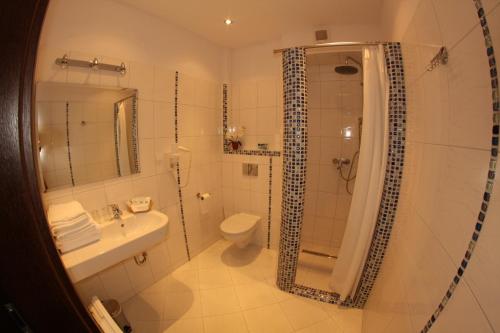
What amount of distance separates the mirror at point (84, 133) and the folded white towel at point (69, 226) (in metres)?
0.36

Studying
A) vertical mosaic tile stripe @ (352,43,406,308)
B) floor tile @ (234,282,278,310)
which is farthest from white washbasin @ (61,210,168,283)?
vertical mosaic tile stripe @ (352,43,406,308)

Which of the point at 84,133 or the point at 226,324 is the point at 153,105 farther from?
the point at 226,324

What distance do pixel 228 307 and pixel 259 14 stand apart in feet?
8.67

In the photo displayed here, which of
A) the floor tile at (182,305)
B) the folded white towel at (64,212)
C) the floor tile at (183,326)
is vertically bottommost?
the floor tile at (183,326)

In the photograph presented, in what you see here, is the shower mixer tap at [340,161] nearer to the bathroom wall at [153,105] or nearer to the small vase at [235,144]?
the small vase at [235,144]

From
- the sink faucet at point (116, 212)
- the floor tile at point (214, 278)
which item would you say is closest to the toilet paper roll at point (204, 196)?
the floor tile at point (214, 278)

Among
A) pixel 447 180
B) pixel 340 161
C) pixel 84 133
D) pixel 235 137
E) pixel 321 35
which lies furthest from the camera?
pixel 235 137

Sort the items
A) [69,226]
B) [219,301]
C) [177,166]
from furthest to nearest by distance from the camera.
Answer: [177,166]
[219,301]
[69,226]

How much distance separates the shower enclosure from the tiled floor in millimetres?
344

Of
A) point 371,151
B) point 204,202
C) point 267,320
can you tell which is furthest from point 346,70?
point 267,320

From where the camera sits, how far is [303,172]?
5.15 ft

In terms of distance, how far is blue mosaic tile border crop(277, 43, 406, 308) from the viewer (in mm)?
1270

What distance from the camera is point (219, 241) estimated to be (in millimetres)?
2711

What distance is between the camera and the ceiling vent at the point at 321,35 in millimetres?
1948
